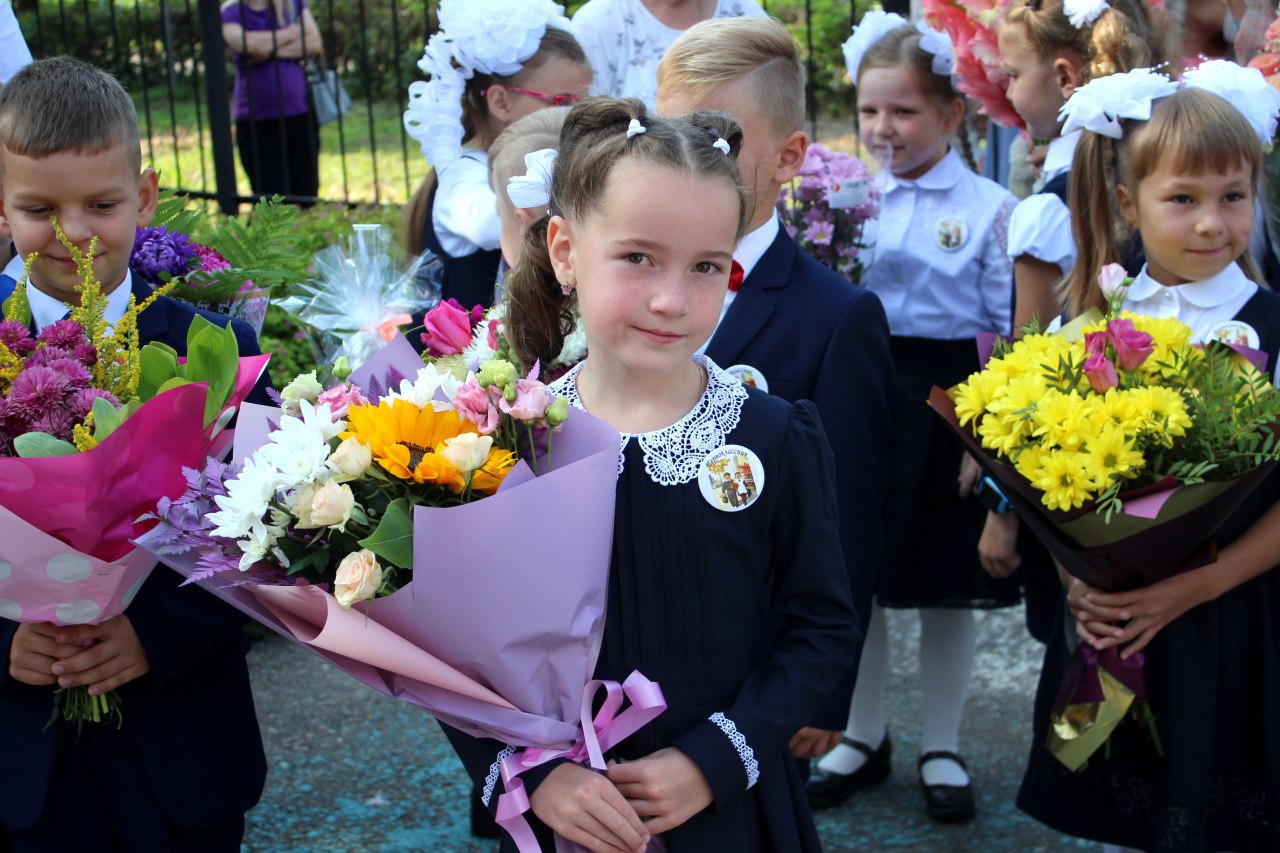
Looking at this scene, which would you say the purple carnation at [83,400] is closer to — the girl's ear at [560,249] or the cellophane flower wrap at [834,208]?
the girl's ear at [560,249]

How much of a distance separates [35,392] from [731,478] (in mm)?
992

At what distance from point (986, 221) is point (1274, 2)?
3.76 ft

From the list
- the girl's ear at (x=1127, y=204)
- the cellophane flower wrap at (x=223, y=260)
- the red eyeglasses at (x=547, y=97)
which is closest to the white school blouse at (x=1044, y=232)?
the girl's ear at (x=1127, y=204)

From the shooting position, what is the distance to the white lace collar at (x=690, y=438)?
1.98m

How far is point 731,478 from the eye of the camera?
6.52ft

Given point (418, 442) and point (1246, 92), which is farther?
point (1246, 92)

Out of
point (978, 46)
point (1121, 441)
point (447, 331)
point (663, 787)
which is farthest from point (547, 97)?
point (663, 787)

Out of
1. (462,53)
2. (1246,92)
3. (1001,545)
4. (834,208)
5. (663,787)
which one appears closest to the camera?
(663,787)

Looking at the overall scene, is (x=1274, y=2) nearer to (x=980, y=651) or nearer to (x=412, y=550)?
(x=980, y=651)

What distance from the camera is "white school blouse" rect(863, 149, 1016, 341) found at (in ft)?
12.1

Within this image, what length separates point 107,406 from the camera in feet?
6.35

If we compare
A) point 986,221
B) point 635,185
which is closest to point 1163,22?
point 986,221

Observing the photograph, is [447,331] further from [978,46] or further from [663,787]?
[978,46]

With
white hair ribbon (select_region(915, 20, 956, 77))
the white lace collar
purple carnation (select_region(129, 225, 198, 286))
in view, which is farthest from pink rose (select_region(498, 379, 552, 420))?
white hair ribbon (select_region(915, 20, 956, 77))
